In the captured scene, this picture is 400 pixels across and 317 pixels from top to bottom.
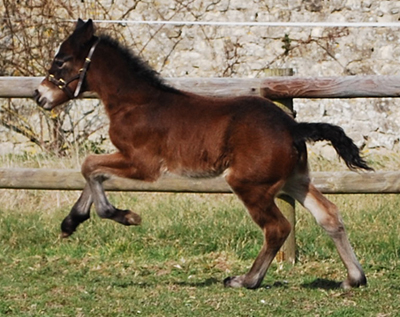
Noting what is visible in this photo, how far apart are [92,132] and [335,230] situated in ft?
19.1

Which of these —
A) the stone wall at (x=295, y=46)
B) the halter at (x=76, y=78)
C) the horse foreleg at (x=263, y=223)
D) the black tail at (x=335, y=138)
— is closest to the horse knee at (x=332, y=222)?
the horse foreleg at (x=263, y=223)

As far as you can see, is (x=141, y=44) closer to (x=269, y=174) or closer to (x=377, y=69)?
(x=377, y=69)

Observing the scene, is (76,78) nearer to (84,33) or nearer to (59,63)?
(59,63)

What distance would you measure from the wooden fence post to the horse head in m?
1.56

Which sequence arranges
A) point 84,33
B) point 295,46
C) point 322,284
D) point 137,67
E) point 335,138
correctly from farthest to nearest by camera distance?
point 295,46 < point 322,284 < point 137,67 < point 84,33 < point 335,138

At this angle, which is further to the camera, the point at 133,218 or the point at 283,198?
the point at 283,198

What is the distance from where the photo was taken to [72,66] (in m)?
6.63

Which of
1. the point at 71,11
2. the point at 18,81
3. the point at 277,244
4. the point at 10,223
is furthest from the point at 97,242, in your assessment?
the point at 71,11

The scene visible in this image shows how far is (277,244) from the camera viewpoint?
646cm

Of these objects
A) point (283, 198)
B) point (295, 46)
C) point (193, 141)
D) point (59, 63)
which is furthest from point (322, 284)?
point (295, 46)

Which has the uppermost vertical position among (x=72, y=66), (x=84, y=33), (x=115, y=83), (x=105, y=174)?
(x=84, y=33)

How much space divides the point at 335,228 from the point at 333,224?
0.10 feet

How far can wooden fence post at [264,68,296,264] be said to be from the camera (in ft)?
24.3

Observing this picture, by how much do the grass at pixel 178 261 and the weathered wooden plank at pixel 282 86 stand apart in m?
1.39
